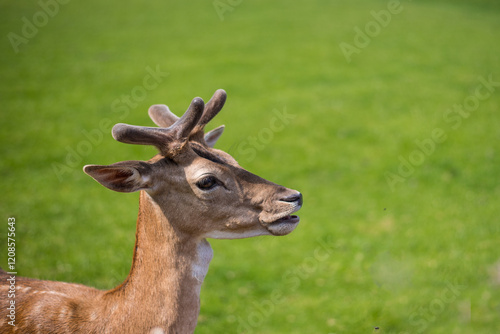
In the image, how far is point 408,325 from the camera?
733 centimetres

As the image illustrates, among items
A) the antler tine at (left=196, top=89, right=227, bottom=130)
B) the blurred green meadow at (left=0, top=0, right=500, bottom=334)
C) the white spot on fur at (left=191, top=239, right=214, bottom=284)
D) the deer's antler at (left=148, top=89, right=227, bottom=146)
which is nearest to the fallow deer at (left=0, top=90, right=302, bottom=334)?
the white spot on fur at (left=191, top=239, right=214, bottom=284)

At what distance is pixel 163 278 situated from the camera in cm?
367

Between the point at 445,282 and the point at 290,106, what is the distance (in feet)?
27.4

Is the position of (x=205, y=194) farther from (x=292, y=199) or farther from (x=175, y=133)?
(x=292, y=199)

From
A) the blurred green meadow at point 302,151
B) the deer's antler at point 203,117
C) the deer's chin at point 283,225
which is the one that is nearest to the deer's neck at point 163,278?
the deer's chin at point 283,225

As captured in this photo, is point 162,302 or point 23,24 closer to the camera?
point 162,302

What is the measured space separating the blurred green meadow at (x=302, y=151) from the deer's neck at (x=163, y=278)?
3.66m

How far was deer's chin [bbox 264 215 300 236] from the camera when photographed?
145 inches

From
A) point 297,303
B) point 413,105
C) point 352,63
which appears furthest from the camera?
point 352,63

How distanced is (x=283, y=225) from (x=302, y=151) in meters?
9.29

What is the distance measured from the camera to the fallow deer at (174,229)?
144 inches

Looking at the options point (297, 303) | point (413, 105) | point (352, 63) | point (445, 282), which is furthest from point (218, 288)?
point (352, 63)

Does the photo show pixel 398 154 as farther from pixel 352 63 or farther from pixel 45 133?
pixel 45 133

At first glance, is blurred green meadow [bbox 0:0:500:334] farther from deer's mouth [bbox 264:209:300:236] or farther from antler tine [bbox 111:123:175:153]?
antler tine [bbox 111:123:175:153]
